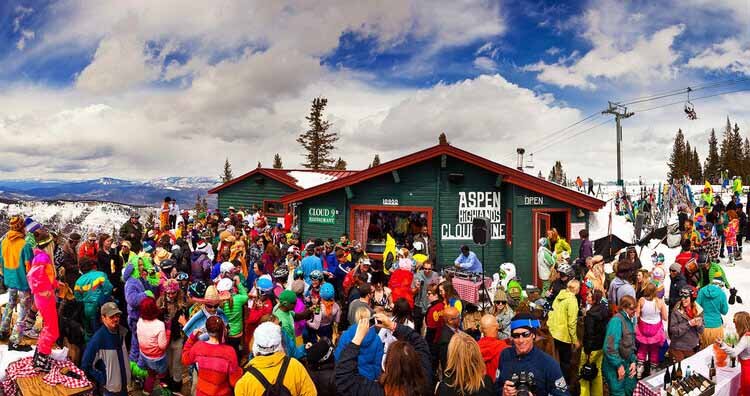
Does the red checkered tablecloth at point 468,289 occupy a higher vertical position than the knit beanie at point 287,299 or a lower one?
lower

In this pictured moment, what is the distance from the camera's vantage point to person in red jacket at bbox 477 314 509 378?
4246 millimetres

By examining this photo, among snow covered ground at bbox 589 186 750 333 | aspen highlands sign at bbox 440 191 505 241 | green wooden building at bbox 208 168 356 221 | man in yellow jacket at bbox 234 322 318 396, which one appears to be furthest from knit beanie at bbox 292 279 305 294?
green wooden building at bbox 208 168 356 221

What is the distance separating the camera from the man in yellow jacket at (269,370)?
329 centimetres

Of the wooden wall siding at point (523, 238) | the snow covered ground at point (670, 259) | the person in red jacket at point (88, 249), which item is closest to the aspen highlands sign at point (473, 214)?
the wooden wall siding at point (523, 238)

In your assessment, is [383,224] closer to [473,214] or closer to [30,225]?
[473,214]

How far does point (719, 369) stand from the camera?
5129 mm

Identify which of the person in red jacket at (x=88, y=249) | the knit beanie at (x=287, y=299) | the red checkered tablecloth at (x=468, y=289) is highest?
the person in red jacket at (x=88, y=249)

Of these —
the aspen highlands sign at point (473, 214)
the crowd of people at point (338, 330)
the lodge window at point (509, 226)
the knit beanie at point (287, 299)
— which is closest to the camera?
the crowd of people at point (338, 330)

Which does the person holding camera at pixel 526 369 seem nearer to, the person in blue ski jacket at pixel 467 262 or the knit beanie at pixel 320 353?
the knit beanie at pixel 320 353

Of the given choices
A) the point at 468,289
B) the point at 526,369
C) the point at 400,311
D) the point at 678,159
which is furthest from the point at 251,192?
the point at 678,159

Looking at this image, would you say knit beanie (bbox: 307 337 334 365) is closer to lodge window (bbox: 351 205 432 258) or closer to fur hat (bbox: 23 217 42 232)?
fur hat (bbox: 23 217 42 232)

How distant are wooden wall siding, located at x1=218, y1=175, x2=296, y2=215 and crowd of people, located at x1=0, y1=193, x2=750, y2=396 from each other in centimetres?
1394

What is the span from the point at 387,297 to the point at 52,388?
164 inches

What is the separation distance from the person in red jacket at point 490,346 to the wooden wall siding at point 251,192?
1795cm
